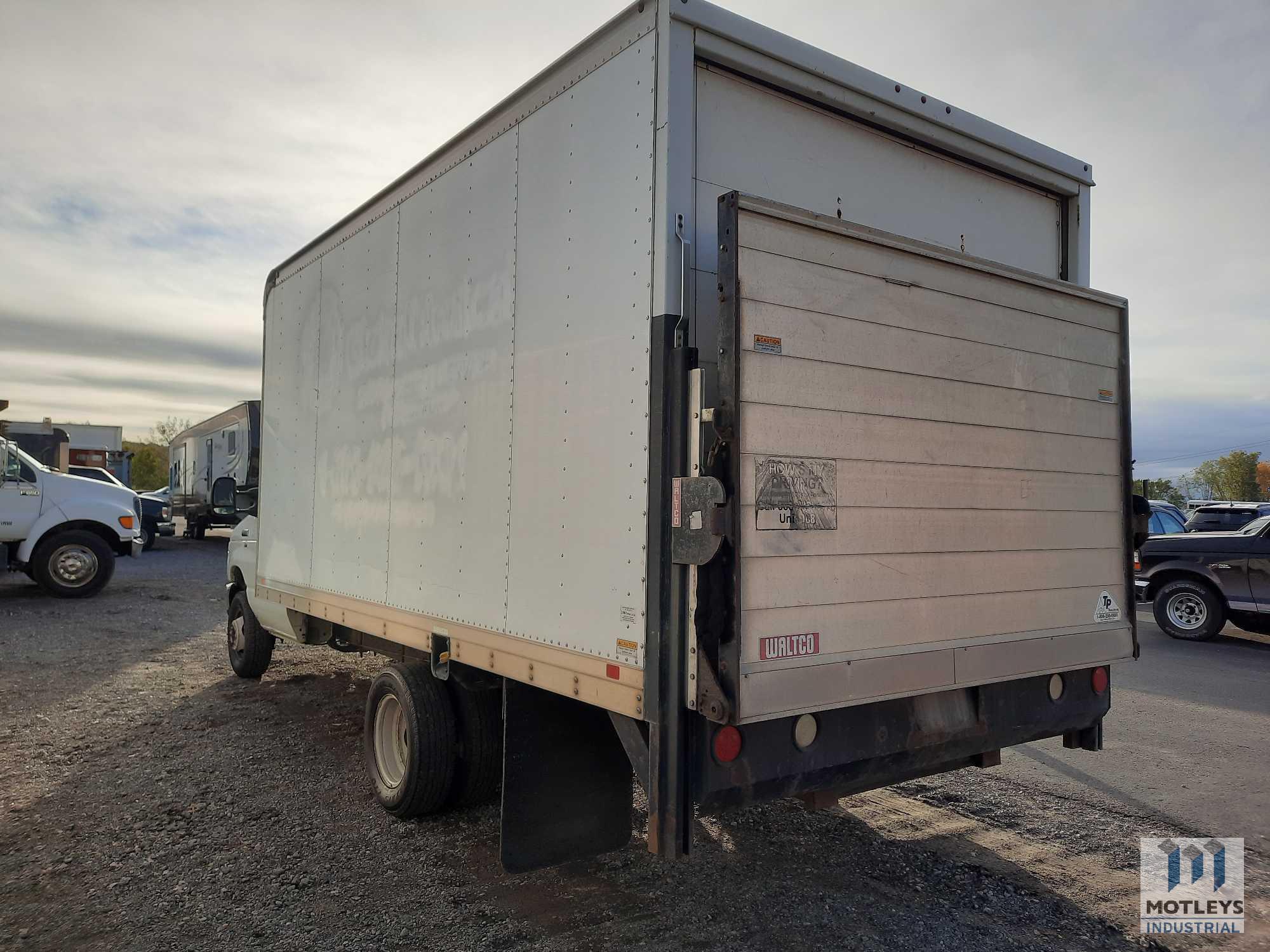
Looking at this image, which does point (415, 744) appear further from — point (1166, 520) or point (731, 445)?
point (1166, 520)

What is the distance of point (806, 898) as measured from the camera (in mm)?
3709

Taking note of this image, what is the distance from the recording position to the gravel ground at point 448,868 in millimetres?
3443

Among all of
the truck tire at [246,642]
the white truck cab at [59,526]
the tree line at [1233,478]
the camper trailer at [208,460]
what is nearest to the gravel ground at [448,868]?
the truck tire at [246,642]

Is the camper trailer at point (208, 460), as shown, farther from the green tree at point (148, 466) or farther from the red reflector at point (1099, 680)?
the green tree at point (148, 466)

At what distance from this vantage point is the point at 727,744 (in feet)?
9.61

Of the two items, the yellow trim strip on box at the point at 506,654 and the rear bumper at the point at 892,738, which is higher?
the yellow trim strip on box at the point at 506,654

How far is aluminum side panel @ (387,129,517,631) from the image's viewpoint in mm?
3834

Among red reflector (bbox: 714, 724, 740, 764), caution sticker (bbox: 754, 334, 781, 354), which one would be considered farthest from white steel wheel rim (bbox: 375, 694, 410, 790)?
caution sticker (bbox: 754, 334, 781, 354)

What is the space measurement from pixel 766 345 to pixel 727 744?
1.36 metres

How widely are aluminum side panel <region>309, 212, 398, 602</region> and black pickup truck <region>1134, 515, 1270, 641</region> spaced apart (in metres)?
9.76

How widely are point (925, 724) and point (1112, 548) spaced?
1.44 metres

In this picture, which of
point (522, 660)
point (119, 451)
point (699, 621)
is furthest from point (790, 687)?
point (119, 451)

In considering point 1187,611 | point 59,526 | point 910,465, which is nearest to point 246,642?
point 910,465

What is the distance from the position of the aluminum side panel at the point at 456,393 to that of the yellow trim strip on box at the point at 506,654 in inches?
3.4
